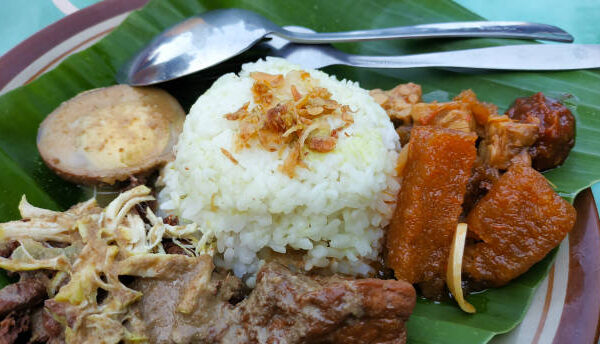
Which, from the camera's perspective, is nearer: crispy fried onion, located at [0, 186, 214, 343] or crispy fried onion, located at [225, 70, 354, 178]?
crispy fried onion, located at [0, 186, 214, 343]

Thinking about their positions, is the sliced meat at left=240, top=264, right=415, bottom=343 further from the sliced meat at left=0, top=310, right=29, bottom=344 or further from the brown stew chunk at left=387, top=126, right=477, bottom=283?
the sliced meat at left=0, top=310, right=29, bottom=344

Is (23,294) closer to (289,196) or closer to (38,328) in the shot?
(38,328)

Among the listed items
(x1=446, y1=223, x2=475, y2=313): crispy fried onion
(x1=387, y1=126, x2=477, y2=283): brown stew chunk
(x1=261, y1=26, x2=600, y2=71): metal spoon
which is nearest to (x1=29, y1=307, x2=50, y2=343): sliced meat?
(x1=387, y1=126, x2=477, y2=283): brown stew chunk

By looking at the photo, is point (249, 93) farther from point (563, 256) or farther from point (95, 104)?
point (563, 256)

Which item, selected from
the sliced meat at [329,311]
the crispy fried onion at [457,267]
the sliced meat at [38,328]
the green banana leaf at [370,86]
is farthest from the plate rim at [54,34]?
the crispy fried onion at [457,267]

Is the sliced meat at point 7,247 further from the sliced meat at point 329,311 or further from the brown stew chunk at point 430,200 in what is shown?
the brown stew chunk at point 430,200

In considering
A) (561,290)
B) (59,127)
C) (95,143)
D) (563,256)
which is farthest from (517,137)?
(59,127)
